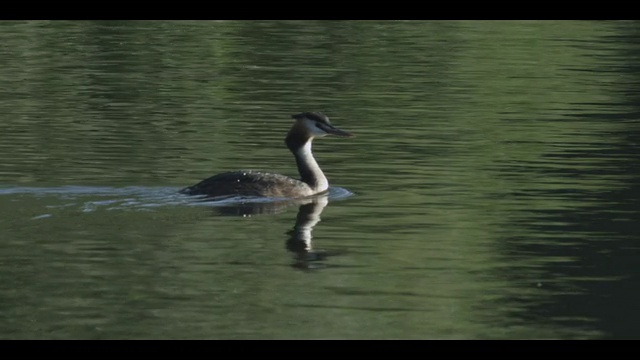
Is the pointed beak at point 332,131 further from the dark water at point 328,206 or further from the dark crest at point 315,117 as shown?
the dark water at point 328,206

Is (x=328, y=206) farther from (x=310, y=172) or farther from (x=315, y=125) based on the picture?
(x=315, y=125)

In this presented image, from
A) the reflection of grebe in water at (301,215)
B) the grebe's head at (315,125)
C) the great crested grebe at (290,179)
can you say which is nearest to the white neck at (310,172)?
the great crested grebe at (290,179)

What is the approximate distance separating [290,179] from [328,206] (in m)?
0.90

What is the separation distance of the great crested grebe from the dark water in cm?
29

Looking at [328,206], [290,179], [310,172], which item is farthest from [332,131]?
[328,206]

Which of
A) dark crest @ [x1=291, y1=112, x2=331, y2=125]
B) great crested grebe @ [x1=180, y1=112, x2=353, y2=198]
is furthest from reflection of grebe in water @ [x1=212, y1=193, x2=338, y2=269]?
dark crest @ [x1=291, y1=112, x2=331, y2=125]

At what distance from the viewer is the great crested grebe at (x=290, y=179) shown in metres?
21.8

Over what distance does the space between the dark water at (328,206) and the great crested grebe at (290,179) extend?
11.6 inches

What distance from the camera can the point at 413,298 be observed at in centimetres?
1630

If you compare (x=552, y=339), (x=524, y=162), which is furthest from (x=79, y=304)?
(x=524, y=162)

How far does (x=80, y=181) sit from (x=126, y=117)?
340 inches

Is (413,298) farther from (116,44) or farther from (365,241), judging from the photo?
(116,44)

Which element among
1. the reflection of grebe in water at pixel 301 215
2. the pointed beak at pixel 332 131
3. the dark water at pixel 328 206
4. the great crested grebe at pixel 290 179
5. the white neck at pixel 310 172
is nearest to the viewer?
the dark water at pixel 328 206

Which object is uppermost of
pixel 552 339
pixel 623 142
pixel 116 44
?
pixel 552 339
